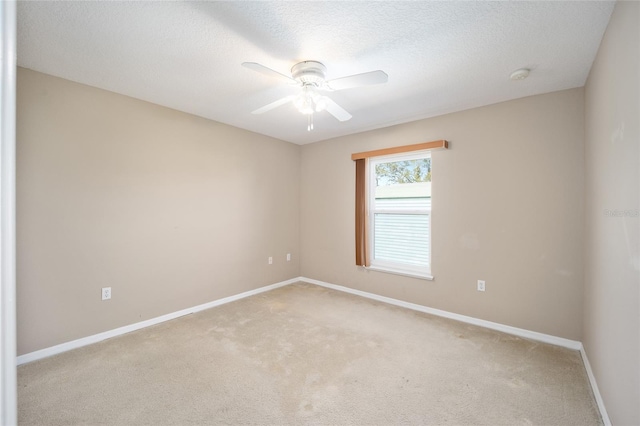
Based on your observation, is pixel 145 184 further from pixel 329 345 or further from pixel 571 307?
pixel 571 307

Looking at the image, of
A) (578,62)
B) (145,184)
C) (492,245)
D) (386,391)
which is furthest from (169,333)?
(578,62)

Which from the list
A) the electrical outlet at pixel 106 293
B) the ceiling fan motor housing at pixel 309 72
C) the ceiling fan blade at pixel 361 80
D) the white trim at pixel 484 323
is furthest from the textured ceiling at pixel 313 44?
the white trim at pixel 484 323

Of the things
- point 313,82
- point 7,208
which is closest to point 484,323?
point 313,82

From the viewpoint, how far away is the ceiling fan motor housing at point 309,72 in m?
2.17

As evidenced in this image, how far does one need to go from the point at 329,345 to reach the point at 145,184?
247 centimetres

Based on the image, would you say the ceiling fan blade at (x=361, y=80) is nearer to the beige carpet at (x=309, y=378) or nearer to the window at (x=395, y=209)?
the window at (x=395, y=209)

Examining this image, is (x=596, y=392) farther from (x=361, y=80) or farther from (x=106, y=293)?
(x=106, y=293)

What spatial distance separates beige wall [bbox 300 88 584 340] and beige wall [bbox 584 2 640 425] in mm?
427

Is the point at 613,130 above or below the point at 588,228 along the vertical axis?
above

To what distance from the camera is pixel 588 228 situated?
239 cm

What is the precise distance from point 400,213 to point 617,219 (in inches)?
90.1

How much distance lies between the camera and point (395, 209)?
387 cm

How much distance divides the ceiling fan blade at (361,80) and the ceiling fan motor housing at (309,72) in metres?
0.19

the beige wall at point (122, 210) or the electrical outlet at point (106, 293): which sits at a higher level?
the beige wall at point (122, 210)
